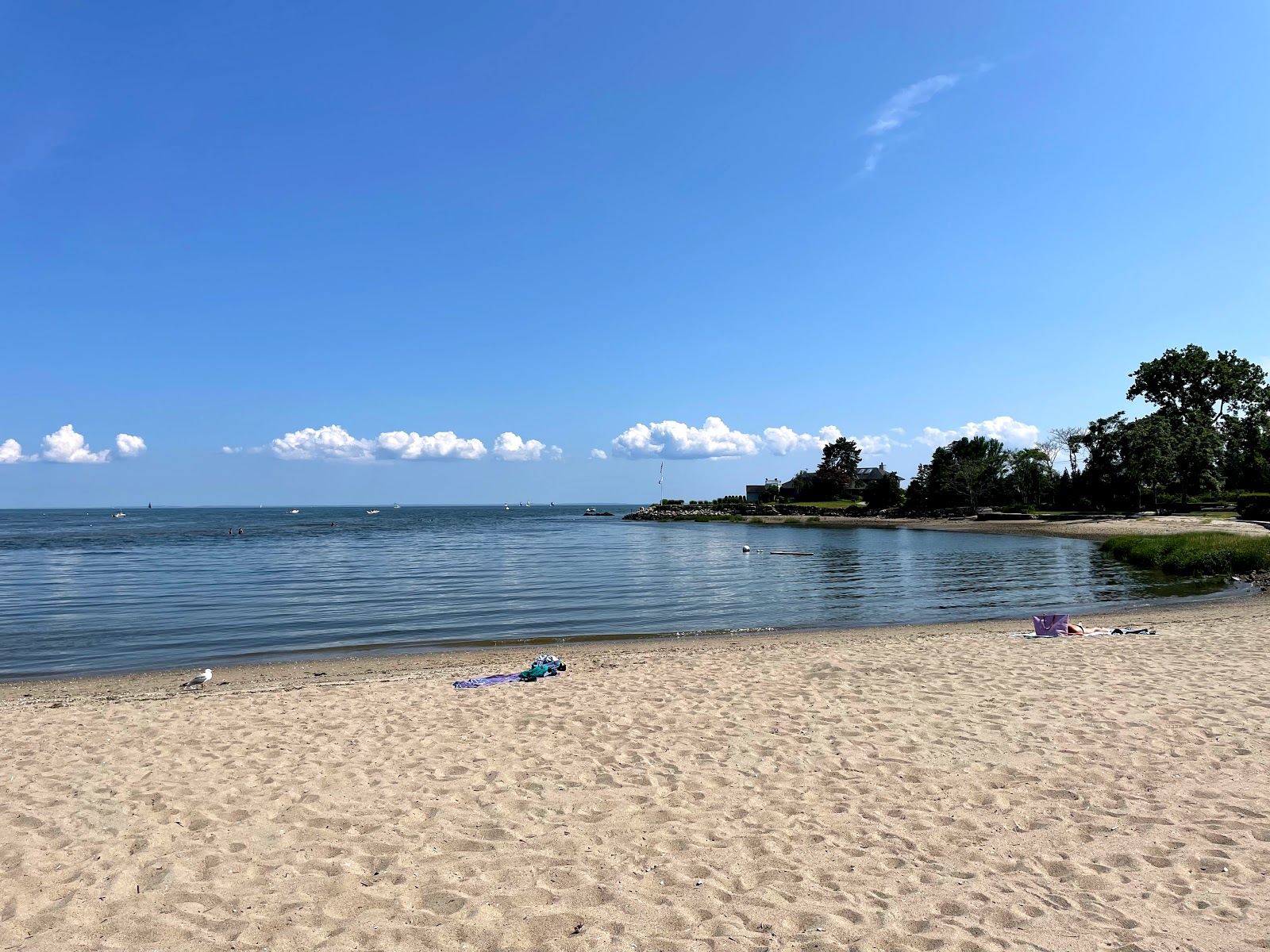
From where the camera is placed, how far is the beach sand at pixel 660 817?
477cm

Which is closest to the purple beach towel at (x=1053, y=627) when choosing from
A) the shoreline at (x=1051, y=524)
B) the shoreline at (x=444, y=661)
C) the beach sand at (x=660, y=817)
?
the shoreline at (x=444, y=661)

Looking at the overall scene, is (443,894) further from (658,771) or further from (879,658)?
(879,658)

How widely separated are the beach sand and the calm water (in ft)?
25.2

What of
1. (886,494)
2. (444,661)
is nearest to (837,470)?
(886,494)

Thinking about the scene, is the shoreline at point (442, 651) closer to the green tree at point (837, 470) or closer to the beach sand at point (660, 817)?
the beach sand at point (660, 817)

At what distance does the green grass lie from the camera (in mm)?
28391

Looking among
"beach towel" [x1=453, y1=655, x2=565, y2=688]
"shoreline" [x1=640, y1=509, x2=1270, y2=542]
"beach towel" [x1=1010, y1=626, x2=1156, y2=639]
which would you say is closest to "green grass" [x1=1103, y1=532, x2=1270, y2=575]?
"shoreline" [x1=640, y1=509, x2=1270, y2=542]

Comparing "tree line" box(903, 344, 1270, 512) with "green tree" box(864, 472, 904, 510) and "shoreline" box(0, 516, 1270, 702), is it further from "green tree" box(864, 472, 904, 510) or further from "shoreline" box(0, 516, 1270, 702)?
"shoreline" box(0, 516, 1270, 702)

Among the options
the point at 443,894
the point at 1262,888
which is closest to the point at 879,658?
the point at 1262,888

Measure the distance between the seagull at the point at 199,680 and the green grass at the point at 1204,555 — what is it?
35.2 metres

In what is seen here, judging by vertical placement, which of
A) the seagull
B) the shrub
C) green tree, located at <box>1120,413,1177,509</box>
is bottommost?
the seagull

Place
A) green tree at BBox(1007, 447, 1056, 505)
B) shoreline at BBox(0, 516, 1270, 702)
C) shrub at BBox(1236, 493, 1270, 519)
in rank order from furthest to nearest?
green tree at BBox(1007, 447, 1056, 505), shrub at BBox(1236, 493, 1270, 519), shoreline at BBox(0, 516, 1270, 702)

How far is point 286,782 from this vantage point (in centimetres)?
740

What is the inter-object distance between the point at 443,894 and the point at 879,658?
10160 millimetres
